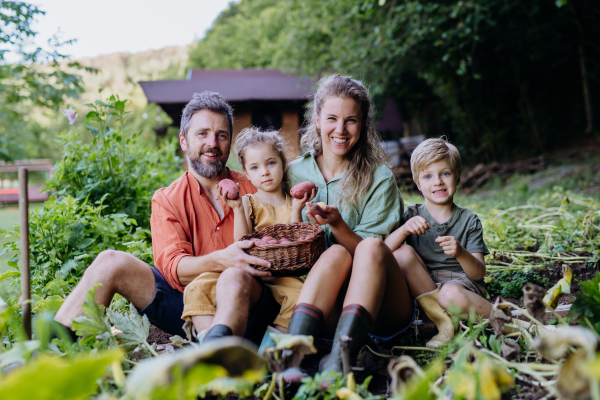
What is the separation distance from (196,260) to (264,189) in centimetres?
59

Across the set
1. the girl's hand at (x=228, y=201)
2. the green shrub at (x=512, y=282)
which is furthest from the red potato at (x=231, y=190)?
the green shrub at (x=512, y=282)

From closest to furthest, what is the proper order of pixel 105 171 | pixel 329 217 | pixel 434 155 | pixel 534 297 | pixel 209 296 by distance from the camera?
pixel 534 297
pixel 209 296
pixel 329 217
pixel 434 155
pixel 105 171

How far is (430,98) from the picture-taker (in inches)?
578

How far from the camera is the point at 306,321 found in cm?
164

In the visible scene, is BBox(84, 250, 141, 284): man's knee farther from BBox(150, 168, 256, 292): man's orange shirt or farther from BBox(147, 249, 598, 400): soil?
BBox(147, 249, 598, 400): soil

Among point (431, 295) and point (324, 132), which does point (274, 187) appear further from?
point (431, 295)

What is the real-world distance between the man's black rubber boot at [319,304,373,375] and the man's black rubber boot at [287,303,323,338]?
9cm

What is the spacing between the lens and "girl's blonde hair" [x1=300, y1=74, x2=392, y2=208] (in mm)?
2246

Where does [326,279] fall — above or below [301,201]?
below

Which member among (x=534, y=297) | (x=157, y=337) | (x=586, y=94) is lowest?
(x=157, y=337)

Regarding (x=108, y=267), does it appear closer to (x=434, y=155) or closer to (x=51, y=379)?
(x=51, y=379)

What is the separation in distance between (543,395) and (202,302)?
1289 millimetres

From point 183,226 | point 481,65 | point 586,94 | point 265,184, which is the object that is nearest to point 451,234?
point 265,184

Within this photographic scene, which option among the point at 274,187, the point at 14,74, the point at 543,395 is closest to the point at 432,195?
the point at 274,187
